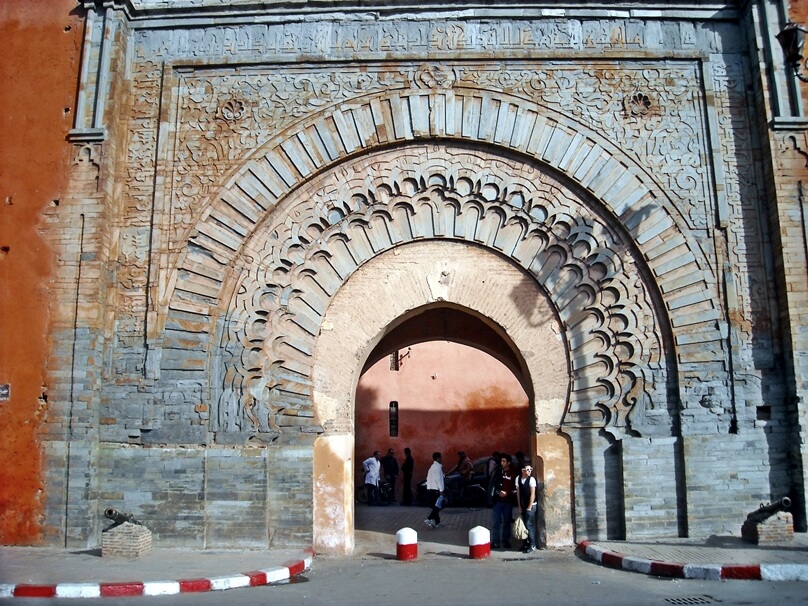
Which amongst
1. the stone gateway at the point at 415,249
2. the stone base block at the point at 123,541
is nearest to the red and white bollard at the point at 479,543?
the stone gateway at the point at 415,249

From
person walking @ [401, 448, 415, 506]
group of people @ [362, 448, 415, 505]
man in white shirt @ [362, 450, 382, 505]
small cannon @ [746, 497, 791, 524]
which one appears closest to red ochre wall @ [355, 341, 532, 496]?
group of people @ [362, 448, 415, 505]

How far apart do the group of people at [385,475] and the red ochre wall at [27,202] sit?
25.0 ft

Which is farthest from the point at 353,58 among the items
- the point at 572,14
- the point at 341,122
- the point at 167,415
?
the point at 167,415

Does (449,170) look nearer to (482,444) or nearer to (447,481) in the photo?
(447,481)

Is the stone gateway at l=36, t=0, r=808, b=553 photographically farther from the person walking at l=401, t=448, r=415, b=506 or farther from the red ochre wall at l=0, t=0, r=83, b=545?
the person walking at l=401, t=448, r=415, b=506

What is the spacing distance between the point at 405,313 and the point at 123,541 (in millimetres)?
3534

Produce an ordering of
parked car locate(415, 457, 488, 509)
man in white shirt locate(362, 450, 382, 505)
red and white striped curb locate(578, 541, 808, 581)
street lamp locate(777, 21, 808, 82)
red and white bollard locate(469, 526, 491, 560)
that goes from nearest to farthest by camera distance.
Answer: red and white striped curb locate(578, 541, 808, 581) < street lamp locate(777, 21, 808, 82) < red and white bollard locate(469, 526, 491, 560) < parked car locate(415, 457, 488, 509) < man in white shirt locate(362, 450, 382, 505)

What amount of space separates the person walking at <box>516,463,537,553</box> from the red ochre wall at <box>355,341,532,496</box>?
939 centimetres

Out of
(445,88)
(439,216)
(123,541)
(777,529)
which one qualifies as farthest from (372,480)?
(777,529)

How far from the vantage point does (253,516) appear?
761 centimetres

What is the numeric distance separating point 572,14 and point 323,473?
569cm

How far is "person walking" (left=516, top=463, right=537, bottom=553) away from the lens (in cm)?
791

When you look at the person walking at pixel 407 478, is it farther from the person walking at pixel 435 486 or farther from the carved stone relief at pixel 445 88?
the carved stone relief at pixel 445 88

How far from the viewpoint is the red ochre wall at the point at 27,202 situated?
7719mm
